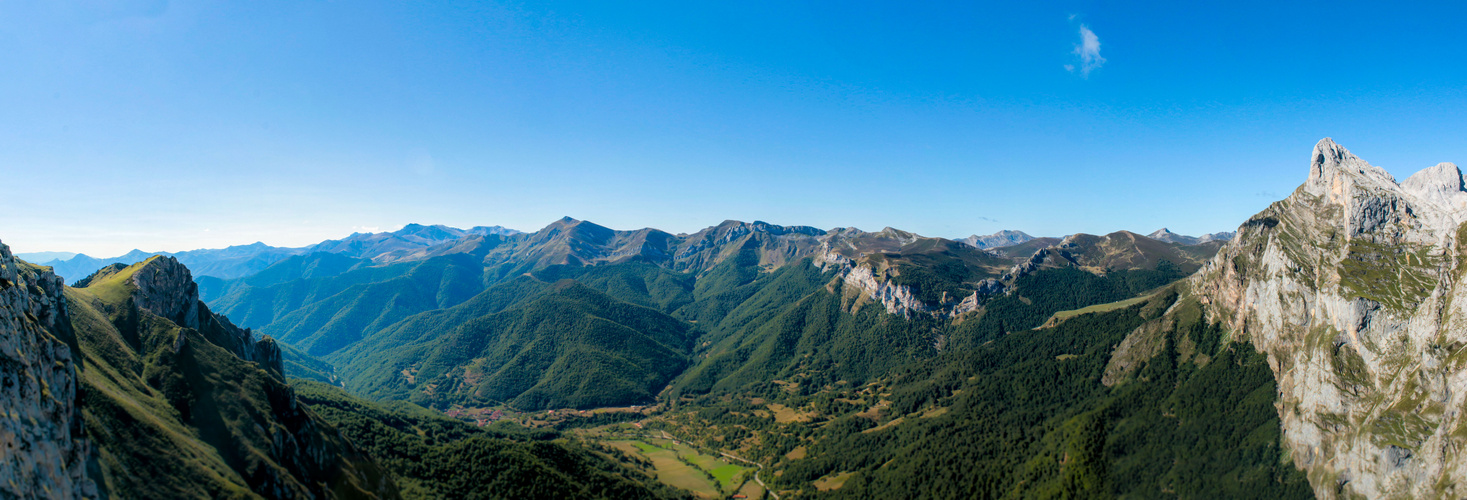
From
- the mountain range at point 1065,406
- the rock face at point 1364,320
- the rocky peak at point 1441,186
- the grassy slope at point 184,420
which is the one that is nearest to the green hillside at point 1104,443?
the mountain range at point 1065,406

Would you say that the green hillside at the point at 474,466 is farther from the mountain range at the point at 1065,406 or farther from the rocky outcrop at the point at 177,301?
the rocky outcrop at the point at 177,301

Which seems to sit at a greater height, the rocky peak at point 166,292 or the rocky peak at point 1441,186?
the rocky peak at point 1441,186

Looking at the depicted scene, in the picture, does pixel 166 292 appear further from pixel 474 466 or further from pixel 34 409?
pixel 34 409

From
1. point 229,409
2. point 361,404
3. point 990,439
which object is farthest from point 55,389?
point 990,439

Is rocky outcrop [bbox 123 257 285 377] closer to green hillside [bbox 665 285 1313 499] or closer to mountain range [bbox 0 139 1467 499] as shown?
mountain range [bbox 0 139 1467 499]

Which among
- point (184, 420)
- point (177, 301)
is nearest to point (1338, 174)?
point (184, 420)

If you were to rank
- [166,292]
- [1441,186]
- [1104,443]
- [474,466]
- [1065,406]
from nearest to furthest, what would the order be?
[166,292] < [1441,186] < [474,466] < [1104,443] < [1065,406]

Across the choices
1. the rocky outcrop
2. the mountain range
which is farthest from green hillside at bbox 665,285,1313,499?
the rocky outcrop

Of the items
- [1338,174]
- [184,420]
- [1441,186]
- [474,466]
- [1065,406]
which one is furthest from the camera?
[1065,406]
